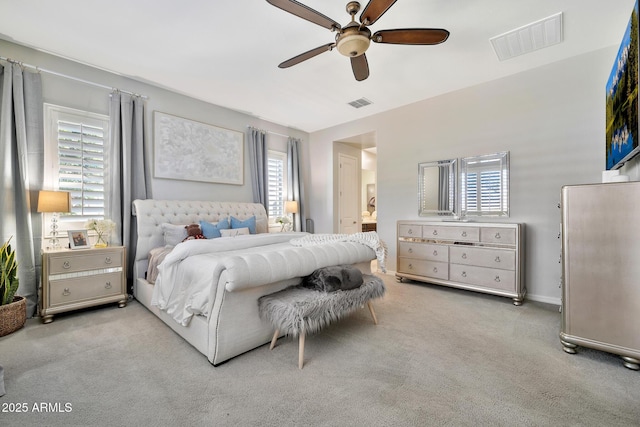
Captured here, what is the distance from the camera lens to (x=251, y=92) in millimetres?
4129

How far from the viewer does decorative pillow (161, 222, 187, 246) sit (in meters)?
3.50

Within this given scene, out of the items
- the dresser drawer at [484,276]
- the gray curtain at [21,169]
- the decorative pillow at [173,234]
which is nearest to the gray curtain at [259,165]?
→ the decorative pillow at [173,234]

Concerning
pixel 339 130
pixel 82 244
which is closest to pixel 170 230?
pixel 82 244

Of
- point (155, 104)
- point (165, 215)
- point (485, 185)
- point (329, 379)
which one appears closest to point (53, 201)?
point (165, 215)

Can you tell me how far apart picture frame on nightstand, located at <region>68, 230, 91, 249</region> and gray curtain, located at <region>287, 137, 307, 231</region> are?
3420 mm

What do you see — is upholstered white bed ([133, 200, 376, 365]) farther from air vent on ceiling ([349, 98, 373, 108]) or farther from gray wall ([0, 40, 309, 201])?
air vent on ceiling ([349, 98, 373, 108])

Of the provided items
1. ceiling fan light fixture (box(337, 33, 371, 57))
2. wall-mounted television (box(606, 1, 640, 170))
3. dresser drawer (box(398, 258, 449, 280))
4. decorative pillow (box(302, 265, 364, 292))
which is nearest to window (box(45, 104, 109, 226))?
decorative pillow (box(302, 265, 364, 292))

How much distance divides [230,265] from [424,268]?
3137 millimetres

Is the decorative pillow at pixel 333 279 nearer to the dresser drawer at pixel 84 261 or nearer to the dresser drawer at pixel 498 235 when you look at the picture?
the dresser drawer at pixel 498 235

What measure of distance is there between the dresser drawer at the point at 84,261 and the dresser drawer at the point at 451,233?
160 inches

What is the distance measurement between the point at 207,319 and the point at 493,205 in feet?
12.5

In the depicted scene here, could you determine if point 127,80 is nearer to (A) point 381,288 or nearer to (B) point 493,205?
(A) point 381,288

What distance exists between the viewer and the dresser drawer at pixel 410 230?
164 inches

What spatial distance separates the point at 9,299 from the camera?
260cm
